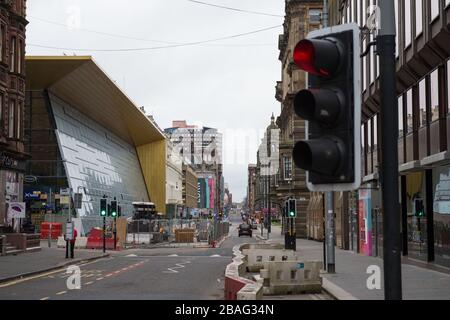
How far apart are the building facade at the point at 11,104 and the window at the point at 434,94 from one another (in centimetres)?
2417

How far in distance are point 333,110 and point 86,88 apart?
249 ft

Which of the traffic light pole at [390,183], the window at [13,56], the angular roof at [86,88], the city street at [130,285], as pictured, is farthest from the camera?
the angular roof at [86,88]

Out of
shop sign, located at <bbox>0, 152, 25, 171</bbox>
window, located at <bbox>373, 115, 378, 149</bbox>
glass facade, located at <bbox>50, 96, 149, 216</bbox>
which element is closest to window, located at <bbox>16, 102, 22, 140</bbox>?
shop sign, located at <bbox>0, 152, 25, 171</bbox>

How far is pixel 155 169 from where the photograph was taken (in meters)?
125

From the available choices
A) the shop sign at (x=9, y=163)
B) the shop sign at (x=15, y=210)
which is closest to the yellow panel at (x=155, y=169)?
the shop sign at (x=9, y=163)

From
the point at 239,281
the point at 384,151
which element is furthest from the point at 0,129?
the point at 384,151

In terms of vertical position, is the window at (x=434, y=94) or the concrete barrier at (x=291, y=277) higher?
the window at (x=434, y=94)

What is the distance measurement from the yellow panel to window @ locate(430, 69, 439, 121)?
323ft

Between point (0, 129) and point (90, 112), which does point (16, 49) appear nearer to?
point (0, 129)

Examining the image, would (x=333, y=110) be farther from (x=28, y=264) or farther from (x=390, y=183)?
(x=28, y=264)

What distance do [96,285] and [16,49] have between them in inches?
1001

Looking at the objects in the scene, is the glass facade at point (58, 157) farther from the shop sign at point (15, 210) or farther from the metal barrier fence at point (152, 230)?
the shop sign at point (15, 210)

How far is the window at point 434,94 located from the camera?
2323 centimetres

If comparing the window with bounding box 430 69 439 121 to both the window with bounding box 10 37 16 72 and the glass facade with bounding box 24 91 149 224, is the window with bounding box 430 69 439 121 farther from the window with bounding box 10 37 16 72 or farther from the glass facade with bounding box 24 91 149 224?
the glass facade with bounding box 24 91 149 224
